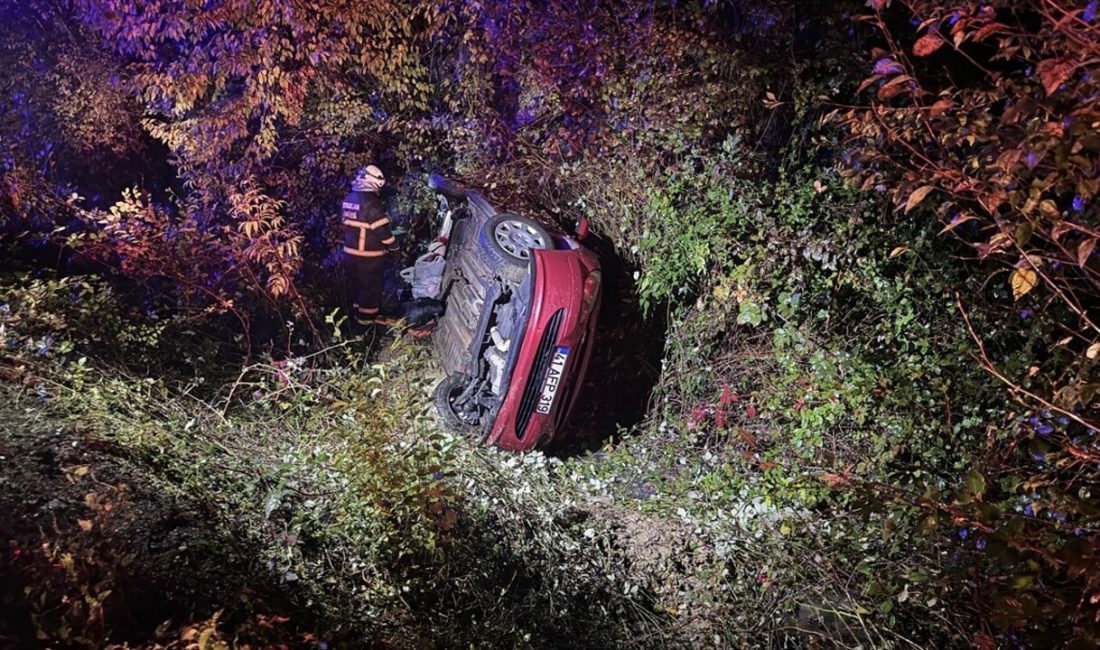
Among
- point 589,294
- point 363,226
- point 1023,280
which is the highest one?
point 1023,280

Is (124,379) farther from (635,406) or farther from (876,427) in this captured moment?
(876,427)

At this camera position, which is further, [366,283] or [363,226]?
[366,283]

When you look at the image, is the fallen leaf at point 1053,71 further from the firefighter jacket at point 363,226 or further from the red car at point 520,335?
the firefighter jacket at point 363,226

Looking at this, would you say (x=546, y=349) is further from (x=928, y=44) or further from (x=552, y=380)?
(x=928, y=44)

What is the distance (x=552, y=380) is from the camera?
386 cm

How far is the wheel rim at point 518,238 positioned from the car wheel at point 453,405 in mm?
797

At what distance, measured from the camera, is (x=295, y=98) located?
496 cm

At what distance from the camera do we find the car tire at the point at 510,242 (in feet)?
13.0

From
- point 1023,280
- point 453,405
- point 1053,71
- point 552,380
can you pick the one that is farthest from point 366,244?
point 1053,71

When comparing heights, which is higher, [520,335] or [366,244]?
[520,335]

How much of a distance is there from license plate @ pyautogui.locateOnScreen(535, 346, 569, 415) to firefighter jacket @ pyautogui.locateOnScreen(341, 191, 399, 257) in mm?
1918

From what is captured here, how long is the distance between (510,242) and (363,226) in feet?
4.55

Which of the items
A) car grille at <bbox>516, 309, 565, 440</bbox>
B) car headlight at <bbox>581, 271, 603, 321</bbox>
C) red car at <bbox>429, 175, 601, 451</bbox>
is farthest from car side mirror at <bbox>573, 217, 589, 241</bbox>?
car grille at <bbox>516, 309, 565, 440</bbox>

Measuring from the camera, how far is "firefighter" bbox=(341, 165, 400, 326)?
500 centimetres
